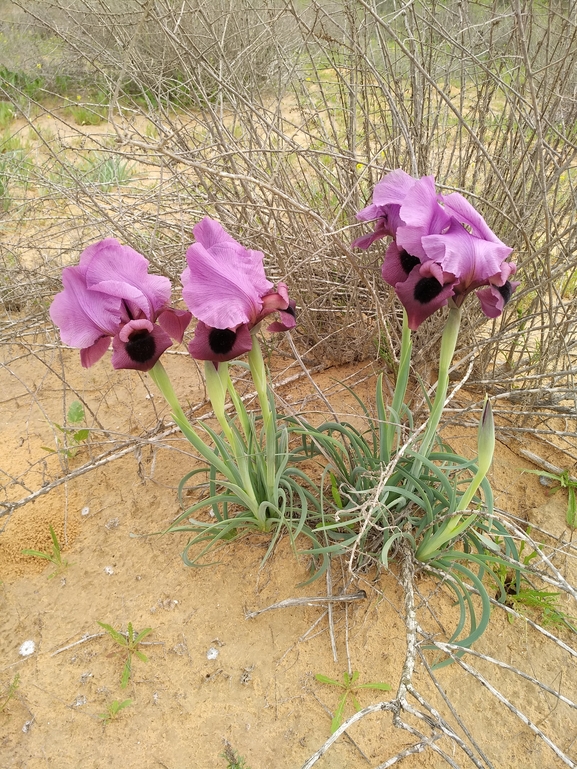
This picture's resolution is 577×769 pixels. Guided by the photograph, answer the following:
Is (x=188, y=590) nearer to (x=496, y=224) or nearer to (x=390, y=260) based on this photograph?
(x=390, y=260)

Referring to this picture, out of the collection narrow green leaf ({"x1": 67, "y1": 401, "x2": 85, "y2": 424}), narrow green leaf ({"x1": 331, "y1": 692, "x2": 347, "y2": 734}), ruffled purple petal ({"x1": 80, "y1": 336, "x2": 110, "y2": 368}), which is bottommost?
narrow green leaf ({"x1": 331, "y1": 692, "x2": 347, "y2": 734})

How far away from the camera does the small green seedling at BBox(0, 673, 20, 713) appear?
158 centimetres

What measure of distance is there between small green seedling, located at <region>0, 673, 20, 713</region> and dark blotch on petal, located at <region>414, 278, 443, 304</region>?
165 cm

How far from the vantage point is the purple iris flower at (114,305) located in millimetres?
1104

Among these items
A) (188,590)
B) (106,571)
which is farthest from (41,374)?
(188,590)

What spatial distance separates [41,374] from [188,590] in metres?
1.59

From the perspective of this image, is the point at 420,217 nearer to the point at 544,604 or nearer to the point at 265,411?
the point at 265,411

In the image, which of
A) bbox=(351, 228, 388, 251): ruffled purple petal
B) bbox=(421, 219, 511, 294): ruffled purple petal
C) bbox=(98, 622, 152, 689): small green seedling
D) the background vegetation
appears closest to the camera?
bbox=(421, 219, 511, 294): ruffled purple petal

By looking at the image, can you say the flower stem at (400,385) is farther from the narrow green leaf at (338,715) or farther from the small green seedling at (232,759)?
the small green seedling at (232,759)

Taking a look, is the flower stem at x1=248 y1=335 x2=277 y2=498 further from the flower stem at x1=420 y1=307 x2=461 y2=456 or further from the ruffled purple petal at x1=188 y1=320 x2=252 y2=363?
the flower stem at x1=420 y1=307 x2=461 y2=456

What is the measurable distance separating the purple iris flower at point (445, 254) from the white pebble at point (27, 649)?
62.7 inches

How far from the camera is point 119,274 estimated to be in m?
1.12

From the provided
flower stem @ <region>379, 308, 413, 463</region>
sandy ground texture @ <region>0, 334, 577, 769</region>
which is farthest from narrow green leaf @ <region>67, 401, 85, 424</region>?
flower stem @ <region>379, 308, 413, 463</region>

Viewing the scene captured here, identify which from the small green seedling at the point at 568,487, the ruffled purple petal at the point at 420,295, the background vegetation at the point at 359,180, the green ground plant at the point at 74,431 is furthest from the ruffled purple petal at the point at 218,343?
the small green seedling at the point at 568,487
